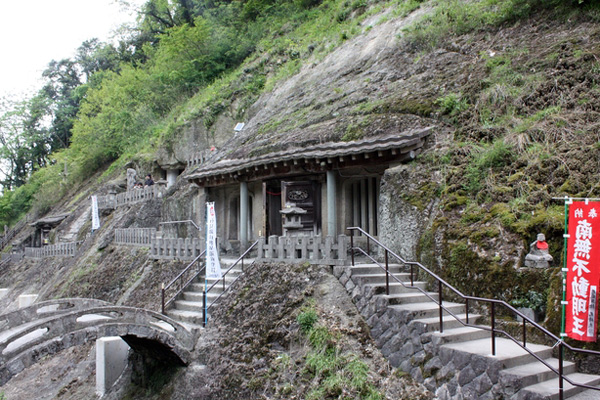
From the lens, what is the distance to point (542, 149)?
10242 mm

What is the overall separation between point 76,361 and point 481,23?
1788 cm

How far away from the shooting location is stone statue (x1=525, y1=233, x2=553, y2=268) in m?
8.20

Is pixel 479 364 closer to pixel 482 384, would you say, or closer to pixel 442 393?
pixel 482 384

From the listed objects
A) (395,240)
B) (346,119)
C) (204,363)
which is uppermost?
(346,119)

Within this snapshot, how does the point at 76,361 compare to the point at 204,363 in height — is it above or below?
below

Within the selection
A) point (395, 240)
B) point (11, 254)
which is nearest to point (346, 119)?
point (395, 240)

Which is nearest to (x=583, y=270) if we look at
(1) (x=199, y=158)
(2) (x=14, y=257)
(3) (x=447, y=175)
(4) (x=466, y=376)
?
(4) (x=466, y=376)

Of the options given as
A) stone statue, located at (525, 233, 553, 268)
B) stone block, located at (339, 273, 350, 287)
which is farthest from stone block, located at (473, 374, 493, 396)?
stone block, located at (339, 273, 350, 287)

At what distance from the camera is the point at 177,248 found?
1667 centimetres

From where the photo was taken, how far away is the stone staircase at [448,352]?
661cm

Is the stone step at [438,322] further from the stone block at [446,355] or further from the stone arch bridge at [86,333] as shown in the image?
the stone arch bridge at [86,333]

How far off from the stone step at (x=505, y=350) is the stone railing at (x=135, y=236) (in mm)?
15229

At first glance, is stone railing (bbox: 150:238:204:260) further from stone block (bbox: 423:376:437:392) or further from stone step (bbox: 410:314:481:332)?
stone block (bbox: 423:376:437:392)

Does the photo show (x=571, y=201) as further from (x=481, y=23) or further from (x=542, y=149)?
(x=481, y=23)
